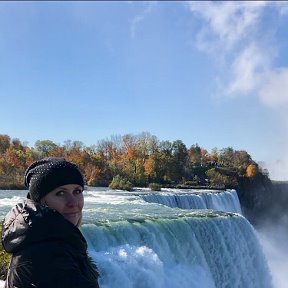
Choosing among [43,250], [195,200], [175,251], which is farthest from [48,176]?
[195,200]

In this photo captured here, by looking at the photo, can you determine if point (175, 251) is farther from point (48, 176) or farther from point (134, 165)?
point (134, 165)

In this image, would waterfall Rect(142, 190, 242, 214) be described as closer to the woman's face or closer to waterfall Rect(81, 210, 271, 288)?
waterfall Rect(81, 210, 271, 288)

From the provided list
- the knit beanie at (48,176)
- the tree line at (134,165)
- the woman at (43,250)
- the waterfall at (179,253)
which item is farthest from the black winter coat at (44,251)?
the tree line at (134,165)

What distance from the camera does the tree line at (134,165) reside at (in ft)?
147

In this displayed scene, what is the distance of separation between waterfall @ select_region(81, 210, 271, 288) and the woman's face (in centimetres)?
740

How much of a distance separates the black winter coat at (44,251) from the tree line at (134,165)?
3231cm

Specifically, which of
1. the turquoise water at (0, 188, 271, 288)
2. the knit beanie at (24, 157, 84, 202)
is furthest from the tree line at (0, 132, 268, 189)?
the knit beanie at (24, 157, 84, 202)

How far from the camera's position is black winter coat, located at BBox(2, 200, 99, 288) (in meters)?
1.60

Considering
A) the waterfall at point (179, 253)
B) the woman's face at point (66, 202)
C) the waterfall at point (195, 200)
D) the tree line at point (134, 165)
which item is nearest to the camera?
the woman's face at point (66, 202)

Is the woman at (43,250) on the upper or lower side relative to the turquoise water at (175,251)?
upper

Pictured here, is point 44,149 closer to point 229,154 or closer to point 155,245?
point 229,154

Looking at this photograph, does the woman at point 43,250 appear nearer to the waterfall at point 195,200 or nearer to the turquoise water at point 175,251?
the turquoise water at point 175,251

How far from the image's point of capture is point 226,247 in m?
15.1

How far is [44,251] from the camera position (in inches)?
63.7
